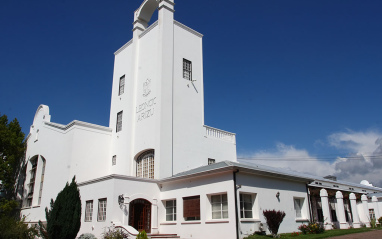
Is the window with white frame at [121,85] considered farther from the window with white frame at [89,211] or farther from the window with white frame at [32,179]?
the window with white frame at [89,211]

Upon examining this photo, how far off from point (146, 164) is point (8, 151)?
46.5 feet

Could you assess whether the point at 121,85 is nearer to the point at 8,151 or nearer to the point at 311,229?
the point at 8,151

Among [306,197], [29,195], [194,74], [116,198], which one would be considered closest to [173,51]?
[194,74]

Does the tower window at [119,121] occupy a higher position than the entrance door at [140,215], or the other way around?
the tower window at [119,121]

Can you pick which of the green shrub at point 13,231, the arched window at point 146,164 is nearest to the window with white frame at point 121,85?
the arched window at point 146,164

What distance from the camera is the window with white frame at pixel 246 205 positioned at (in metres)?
16.1

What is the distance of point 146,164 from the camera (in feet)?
74.0

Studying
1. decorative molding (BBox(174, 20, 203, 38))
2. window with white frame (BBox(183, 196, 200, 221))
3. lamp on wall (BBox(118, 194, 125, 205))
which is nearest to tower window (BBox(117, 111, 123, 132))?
decorative molding (BBox(174, 20, 203, 38))

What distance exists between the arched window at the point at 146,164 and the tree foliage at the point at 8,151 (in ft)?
Result: 40.4

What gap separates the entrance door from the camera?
18359 millimetres

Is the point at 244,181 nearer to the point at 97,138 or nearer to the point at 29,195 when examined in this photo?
the point at 97,138

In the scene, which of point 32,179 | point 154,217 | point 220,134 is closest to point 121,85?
point 220,134

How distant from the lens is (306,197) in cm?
2033

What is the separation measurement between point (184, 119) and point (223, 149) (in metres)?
4.36
